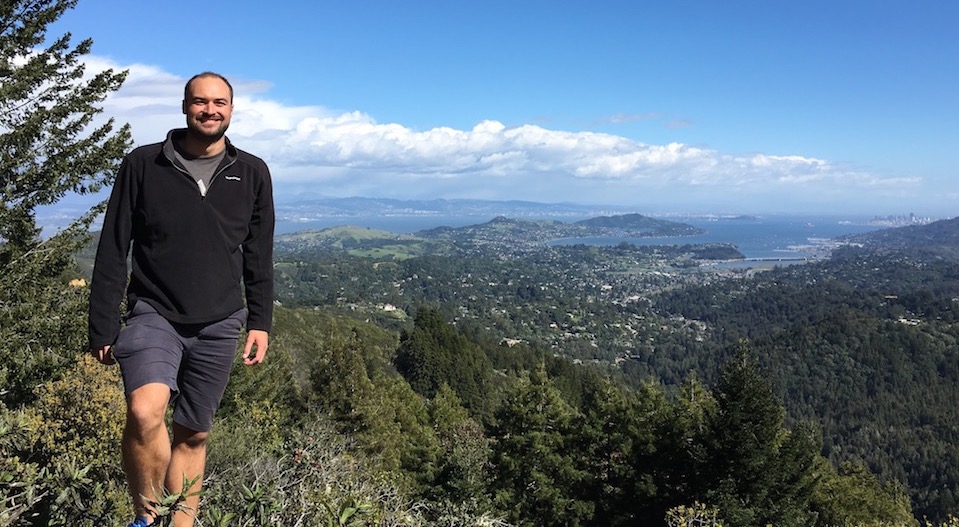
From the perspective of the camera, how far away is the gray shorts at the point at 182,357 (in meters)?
2.21

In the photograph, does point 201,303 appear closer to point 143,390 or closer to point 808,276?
point 143,390

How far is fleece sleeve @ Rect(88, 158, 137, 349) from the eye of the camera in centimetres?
227

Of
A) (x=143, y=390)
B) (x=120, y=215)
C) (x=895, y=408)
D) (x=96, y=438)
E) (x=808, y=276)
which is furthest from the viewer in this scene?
(x=808, y=276)

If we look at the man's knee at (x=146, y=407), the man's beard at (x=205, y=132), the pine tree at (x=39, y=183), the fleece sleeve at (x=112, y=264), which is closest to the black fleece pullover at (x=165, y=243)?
the fleece sleeve at (x=112, y=264)

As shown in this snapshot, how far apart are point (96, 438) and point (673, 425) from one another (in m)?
14.2

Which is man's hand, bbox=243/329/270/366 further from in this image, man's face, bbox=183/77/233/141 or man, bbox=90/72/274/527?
man's face, bbox=183/77/233/141

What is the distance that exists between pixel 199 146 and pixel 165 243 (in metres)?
0.46

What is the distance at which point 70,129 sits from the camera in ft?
24.5

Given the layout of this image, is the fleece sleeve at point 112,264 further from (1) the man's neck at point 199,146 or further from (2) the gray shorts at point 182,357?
(1) the man's neck at point 199,146

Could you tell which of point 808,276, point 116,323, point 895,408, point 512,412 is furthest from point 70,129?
point 808,276

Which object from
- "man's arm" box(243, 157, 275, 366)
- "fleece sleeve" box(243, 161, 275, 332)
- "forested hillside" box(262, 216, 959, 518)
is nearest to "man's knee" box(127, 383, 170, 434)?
"man's arm" box(243, 157, 275, 366)

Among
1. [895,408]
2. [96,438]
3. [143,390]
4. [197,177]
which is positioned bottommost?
[895,408]

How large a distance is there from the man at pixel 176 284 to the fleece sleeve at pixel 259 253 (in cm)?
7

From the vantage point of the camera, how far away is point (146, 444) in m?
2.24
